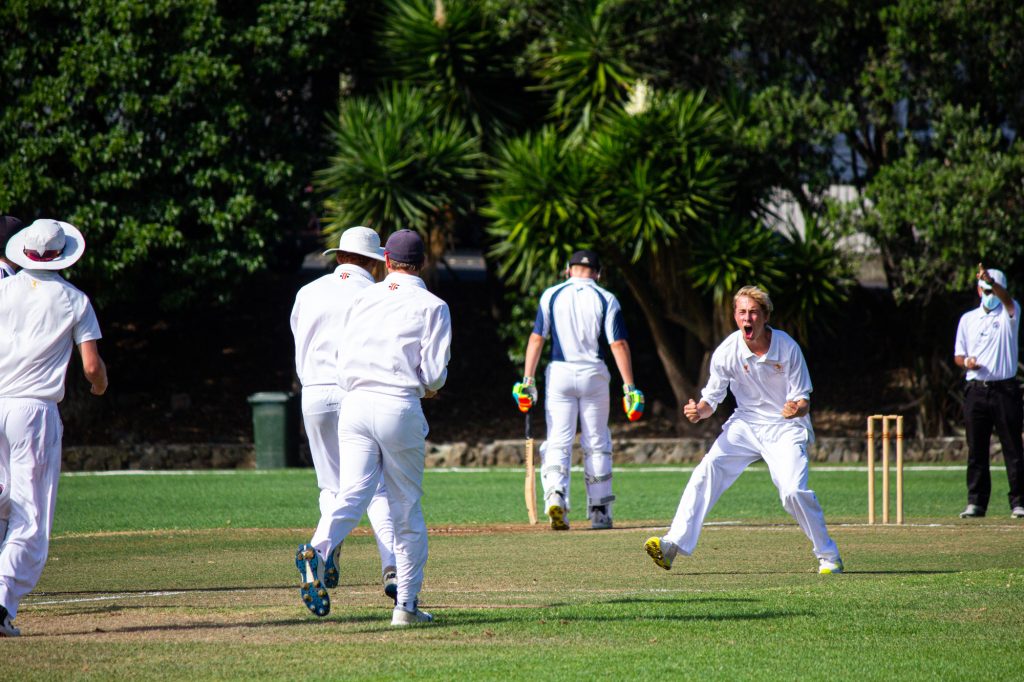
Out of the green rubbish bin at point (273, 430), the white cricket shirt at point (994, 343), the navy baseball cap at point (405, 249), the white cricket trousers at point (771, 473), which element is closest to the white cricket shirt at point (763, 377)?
the white cricket trousers at point (771, 473)

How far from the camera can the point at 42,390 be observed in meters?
7.09

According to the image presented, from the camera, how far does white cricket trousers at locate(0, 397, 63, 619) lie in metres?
6.82

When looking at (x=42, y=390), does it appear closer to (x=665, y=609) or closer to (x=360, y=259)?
(x=360, y=259)

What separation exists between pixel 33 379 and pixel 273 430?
45.7ft

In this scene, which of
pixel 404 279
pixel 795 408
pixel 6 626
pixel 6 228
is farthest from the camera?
pixel 795 408

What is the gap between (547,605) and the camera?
7.70 meters

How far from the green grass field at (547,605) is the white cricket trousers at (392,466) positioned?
363 millimetres

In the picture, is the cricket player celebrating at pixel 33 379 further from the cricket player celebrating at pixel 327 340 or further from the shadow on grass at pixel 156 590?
the cricket player celebrating at pixel 327 340

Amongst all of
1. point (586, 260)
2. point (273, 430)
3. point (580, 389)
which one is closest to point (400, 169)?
point (273, 430)

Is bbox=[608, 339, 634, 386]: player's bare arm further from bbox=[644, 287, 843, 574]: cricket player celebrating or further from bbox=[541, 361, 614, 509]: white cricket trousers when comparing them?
bbox=[644, 287, 843, 574]: cricket player celebrating

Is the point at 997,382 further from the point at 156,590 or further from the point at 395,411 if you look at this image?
the point at 156,590

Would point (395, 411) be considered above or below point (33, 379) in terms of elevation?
below

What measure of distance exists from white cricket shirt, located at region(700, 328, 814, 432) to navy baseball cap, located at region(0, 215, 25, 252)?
14.1ft

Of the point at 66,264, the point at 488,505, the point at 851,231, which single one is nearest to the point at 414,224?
the point at 851,231
